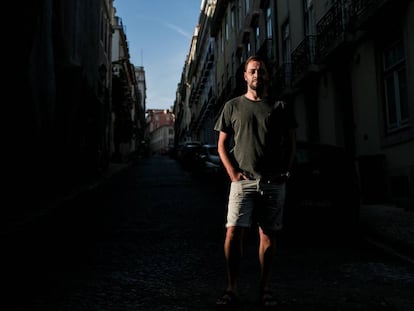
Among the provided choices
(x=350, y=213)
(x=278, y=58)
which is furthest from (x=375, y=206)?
(x=278, y=58)

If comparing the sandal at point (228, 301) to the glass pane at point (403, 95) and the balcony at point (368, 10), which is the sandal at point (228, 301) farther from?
the balcony at point (368, 10)

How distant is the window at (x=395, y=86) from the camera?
10.2 m

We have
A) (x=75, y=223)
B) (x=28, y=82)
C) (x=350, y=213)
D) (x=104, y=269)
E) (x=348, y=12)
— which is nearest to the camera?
(x=104, y=269)

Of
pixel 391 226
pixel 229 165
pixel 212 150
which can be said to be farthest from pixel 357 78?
pixel 229 165

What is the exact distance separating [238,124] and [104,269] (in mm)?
2309

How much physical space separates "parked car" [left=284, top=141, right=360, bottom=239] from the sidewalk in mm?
411

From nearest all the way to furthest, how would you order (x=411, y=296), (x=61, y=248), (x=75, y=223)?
(x=411, y=296) < (x=61, y=248) < (x=75, y=223)

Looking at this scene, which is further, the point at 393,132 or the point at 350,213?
the point at 393,132

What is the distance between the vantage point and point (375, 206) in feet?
32.7

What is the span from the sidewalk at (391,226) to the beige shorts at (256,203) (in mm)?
2681

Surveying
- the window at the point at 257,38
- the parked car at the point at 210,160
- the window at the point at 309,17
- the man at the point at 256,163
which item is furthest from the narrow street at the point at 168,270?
the window at the point at 257,38

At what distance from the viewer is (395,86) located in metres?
10.5

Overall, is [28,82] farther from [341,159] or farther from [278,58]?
[278,58]

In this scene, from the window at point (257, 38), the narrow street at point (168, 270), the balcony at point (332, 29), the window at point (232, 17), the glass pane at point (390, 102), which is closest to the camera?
the narrow street at point (168, 270)
